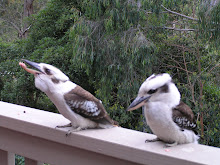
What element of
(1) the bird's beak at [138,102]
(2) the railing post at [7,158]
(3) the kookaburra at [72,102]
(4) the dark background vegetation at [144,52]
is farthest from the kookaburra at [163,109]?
(4) the dark background vegetation at [144,52]

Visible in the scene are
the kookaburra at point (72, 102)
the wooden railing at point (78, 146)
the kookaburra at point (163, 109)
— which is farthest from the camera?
the kookaburra at point (72, 102)

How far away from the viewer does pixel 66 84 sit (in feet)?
4.56

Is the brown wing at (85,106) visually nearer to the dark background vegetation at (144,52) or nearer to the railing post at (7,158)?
the railing post at (7,158)

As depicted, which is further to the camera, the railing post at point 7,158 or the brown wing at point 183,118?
the railing post at point 7,158

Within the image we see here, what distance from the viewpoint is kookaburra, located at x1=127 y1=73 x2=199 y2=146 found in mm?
1105

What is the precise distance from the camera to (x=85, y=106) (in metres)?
1.40

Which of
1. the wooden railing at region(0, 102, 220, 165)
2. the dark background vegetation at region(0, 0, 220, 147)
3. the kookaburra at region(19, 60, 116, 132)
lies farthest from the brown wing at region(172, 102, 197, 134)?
the dark background vegetation at region(0, 0, 220, 147)

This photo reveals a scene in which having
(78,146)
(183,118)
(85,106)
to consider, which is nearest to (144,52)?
(85,106)

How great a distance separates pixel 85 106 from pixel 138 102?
41cm

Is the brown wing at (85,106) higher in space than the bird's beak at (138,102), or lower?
lower

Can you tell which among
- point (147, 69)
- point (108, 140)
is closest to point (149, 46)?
point (147, 69)

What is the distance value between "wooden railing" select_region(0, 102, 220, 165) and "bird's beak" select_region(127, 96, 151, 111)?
5.2 inches

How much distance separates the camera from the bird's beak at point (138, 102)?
1051 mm

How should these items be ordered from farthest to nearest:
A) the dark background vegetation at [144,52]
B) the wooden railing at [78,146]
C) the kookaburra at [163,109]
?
1. the dark background vegetation at [144,52]
2. the kookaburra at [163,109]
3. the wooden railing at [78,146]
